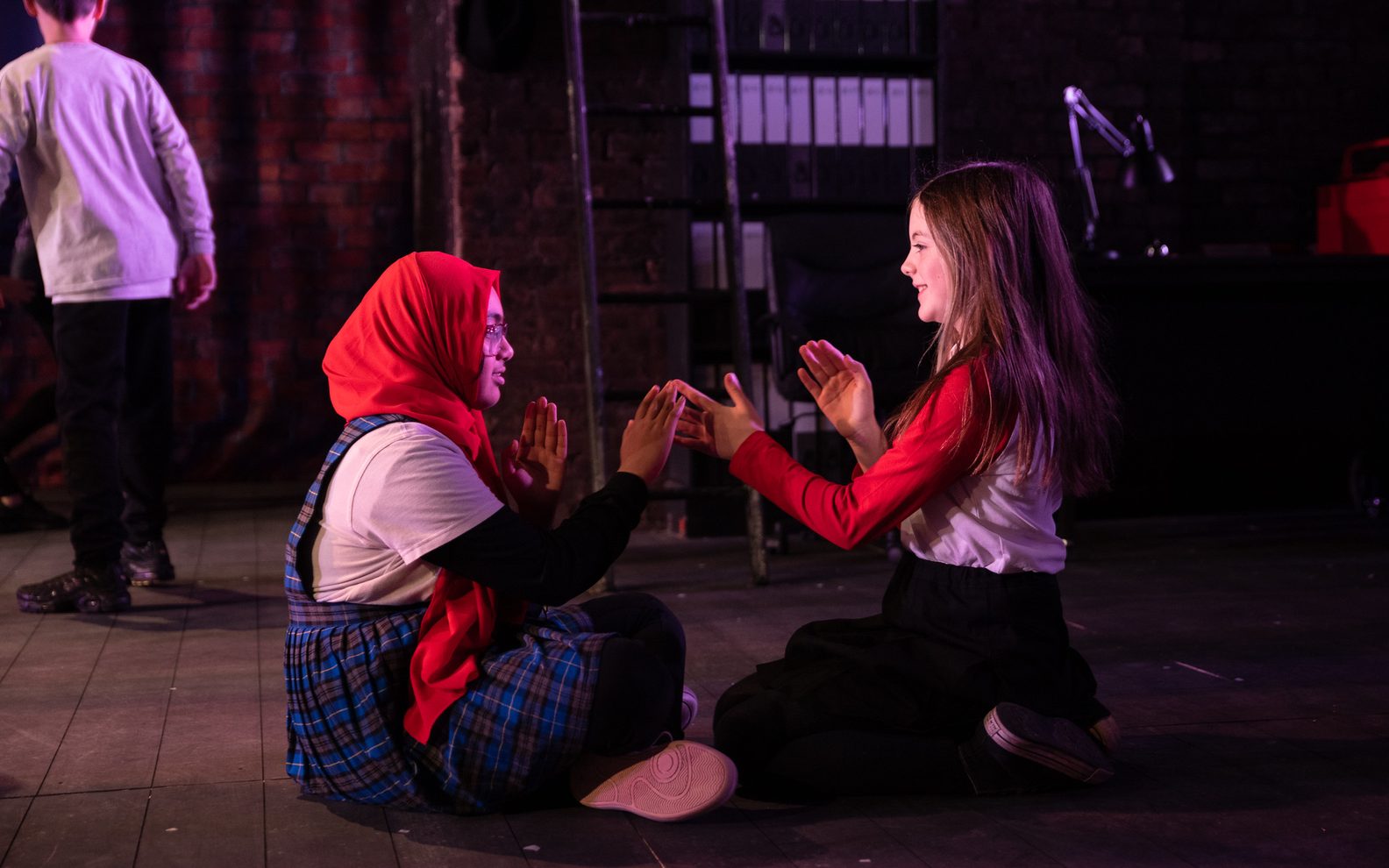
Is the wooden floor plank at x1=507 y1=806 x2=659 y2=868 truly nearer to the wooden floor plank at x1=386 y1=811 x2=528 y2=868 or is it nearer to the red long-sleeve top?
the wooden floor plank at x1=386 y1=811 x2=528 y2=868

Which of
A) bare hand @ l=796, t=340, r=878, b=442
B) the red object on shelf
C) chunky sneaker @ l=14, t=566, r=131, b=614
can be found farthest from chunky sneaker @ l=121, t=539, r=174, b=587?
the red object on shelf

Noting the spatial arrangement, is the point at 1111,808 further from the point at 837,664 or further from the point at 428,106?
the point at 428,106

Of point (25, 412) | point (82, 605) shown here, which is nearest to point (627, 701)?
point (82, 605)

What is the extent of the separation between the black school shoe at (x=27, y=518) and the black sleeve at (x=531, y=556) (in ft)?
11.7

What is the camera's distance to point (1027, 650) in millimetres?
2062

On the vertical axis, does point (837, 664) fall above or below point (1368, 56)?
below

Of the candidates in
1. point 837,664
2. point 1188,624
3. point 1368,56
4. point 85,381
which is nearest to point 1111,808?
point 837,664

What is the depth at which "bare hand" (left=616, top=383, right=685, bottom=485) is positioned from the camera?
2.06 meters

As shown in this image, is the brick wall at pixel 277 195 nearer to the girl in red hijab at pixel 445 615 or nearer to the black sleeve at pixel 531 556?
the girl in red hijab at pixel 445 615

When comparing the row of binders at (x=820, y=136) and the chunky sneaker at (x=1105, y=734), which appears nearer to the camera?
the chunky sneaker at (x=1105, y=734)

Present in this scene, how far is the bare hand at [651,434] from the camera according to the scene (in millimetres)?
2062

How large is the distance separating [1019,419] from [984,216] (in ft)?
0.93

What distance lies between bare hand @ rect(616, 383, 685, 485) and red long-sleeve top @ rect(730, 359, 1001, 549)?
216mm

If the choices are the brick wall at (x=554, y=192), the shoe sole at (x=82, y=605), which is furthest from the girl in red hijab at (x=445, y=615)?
the brick wall at (x=554, y=192)
